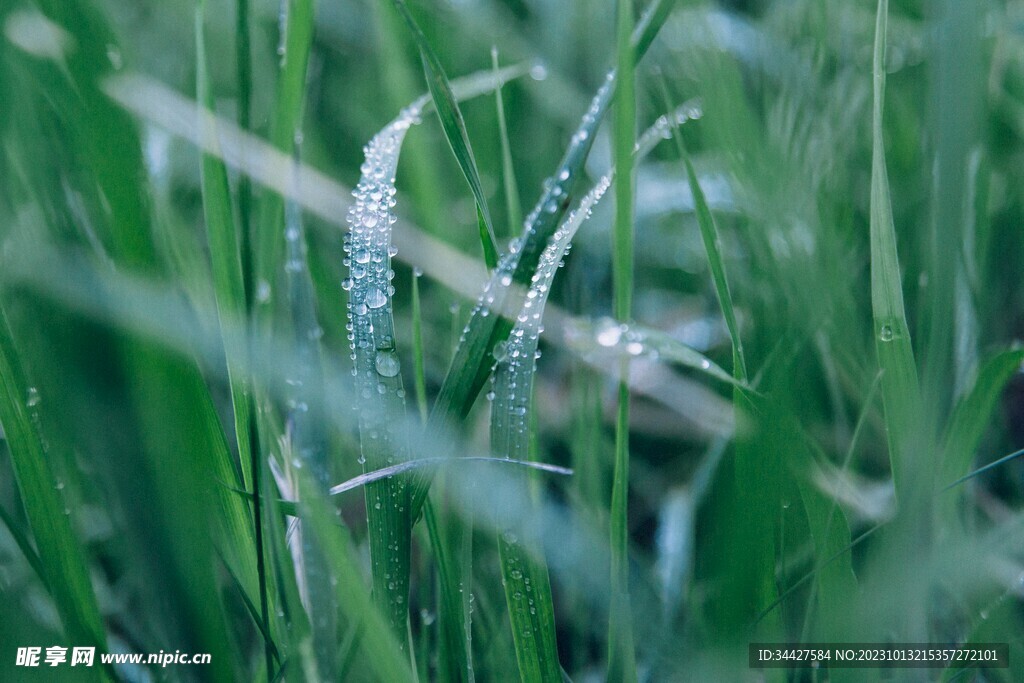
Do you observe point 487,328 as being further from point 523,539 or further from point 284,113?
point 284,113

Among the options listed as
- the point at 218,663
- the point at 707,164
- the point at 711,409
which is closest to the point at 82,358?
the point at 218,663

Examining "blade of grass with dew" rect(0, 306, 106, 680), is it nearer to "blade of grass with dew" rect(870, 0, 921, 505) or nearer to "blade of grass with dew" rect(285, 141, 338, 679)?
"blade of grass with dew" rect(285, 141, 338, 679)


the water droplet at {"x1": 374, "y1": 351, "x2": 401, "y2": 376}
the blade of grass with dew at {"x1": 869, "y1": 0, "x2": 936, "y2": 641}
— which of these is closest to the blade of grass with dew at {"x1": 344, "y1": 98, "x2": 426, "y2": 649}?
the water droplet at {"x1": 374, "y1": 351, "x2": 401, "y2": 376}

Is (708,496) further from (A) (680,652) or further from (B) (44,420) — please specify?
(B) (44,420)

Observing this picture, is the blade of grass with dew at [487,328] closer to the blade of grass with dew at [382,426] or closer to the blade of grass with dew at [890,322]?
the blade of grass with dew at [382,426]

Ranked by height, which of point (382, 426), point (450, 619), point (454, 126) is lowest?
point (450, 619)

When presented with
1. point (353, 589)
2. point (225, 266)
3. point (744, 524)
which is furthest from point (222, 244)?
point (744, 524)
